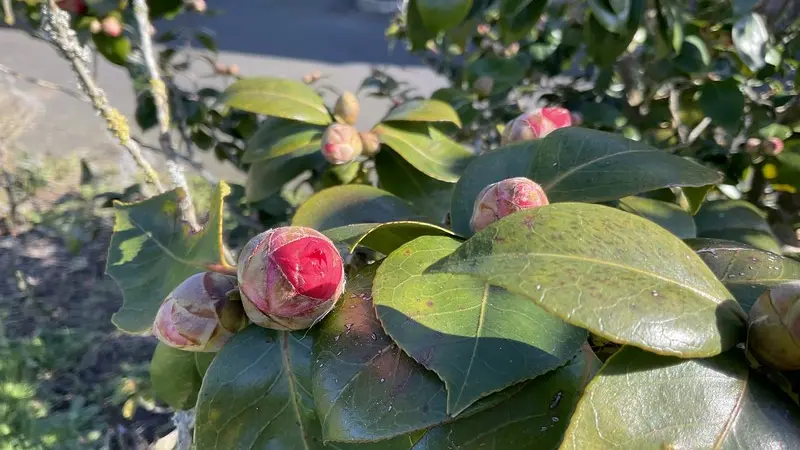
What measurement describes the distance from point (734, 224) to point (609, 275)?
58 centimetres

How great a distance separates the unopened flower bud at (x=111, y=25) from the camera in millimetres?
1418

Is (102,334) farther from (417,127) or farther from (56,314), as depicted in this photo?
(417,127)

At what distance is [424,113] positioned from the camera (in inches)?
38.2

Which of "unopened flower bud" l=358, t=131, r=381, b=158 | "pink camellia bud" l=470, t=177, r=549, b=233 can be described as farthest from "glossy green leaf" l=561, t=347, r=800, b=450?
"unopened flower bud" l=358, t=131, r=381, b=158

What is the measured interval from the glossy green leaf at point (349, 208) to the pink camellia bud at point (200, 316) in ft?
0.57

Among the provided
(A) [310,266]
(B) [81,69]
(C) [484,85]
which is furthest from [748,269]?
(C) [484,85]

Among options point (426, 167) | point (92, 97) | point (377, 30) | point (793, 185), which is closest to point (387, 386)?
point (426, 167)

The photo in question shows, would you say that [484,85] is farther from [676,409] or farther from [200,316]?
[676,409]

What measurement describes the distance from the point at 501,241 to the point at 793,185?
3.60 feet

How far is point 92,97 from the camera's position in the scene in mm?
851

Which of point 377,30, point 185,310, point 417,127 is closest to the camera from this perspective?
point 185,310

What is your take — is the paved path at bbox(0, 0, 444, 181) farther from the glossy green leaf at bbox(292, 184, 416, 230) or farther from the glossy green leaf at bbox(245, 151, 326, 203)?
the glossy green leaf at bbox(292, 184, 416, 230)

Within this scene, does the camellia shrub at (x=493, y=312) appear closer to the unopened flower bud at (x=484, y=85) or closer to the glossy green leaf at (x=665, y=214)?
the glossy green leaf at (x=665, y=214)

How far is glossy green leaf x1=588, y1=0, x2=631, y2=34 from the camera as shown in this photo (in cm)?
98
